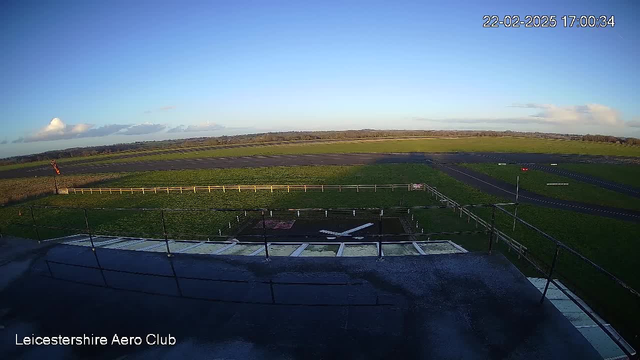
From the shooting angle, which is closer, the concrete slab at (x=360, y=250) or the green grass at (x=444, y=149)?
the concrete slab at (x=360, y=250)

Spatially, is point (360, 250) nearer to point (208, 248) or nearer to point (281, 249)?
point (281, 249)

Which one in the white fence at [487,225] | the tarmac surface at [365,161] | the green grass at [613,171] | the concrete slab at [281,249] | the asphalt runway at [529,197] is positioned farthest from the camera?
the tarmac surface at [365,161]

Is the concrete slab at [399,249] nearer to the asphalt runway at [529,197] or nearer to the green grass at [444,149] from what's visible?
the asphalt runway at [529,197]

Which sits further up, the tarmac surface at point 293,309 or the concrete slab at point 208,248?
the tarmac surface at point 293,309

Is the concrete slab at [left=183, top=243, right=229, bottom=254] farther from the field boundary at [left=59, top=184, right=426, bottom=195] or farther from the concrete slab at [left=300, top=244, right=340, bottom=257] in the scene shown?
the field boundary at [left=59, top=184, right=426, bottom=195]

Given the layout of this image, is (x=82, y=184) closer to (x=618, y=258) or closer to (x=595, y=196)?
(x=618, y=258)

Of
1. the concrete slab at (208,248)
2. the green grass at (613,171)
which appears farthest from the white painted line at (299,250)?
the green grass at (613,171)

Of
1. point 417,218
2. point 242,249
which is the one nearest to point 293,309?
point 242,249
